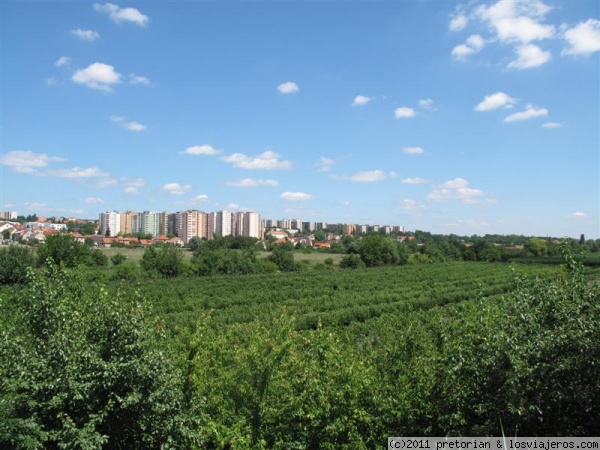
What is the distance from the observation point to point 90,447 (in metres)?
7.23

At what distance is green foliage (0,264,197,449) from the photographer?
747cm

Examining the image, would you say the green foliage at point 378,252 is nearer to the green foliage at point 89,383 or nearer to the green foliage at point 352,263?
the green foliage at point 352,263

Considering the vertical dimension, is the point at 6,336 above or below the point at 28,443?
above

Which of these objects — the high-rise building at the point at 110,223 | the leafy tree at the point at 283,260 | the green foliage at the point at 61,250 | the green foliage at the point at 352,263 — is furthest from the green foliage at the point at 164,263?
the high-rise building at the point at 110,223

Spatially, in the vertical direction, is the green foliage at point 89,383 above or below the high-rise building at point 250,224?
below

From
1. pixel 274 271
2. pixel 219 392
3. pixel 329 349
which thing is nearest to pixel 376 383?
pixel 329 349

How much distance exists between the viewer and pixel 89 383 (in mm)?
7691

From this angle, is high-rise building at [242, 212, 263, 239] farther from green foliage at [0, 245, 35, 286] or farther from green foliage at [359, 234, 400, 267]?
green foliage at [0, 245, 35, 286]

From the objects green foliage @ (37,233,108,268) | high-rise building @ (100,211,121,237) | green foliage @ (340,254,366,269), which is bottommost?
green foliage @ (340,254,366,269)

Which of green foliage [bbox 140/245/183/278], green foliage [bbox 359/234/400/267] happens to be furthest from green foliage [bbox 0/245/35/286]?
green foliage [bbox 359/234/400/267]

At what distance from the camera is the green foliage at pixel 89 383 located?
7.47 meters

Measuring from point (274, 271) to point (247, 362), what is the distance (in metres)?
71.3

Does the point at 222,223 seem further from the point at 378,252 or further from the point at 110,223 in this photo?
the point at 378,252

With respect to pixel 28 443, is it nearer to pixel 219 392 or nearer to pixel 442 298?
pixel 219 392
